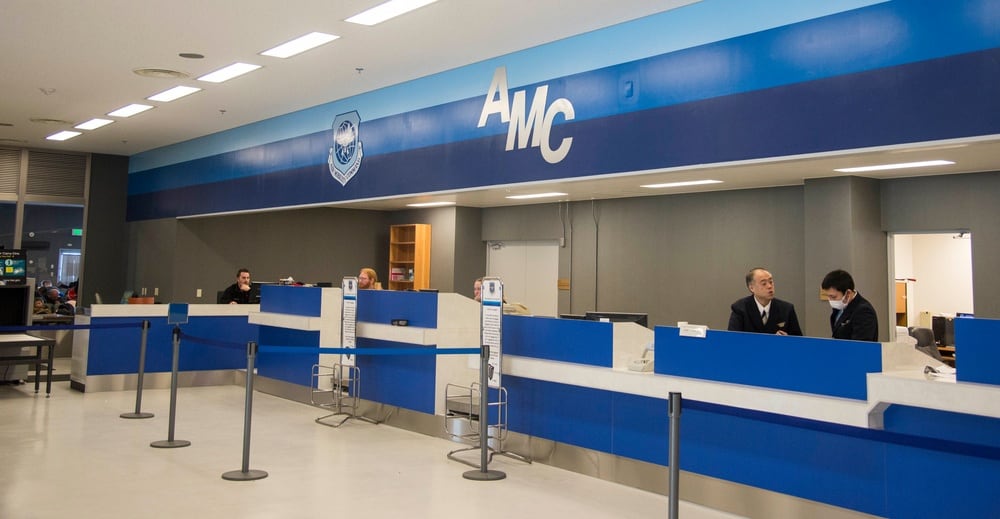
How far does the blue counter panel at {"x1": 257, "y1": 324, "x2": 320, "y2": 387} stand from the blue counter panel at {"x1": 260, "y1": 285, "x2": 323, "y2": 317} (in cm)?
27

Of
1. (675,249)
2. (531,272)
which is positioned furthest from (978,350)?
(531,272)

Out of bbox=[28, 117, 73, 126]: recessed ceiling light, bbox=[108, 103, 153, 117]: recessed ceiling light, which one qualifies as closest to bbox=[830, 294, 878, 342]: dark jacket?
bbox=[108, 103, 153, 117]: recessed ceiling light

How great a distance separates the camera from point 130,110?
1041 cm

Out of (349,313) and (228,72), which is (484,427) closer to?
(349,313)

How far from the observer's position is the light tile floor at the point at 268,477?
15.5 ft

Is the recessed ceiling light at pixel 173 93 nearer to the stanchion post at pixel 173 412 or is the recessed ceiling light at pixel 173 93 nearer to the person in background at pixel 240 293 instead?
the person in background at pixel 240 293

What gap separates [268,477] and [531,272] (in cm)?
551

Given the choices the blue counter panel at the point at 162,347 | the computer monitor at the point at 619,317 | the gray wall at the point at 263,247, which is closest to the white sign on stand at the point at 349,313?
the blue counter panel at the point at 162,347

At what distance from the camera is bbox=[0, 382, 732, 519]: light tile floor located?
186 inches

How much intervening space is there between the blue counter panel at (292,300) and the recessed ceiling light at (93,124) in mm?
3843

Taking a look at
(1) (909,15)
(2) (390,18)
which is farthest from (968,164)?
(2) (390,18)

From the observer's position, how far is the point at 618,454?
5.49 meters

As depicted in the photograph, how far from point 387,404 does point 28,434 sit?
318 centimetres

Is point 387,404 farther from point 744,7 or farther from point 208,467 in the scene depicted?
point 744,7
